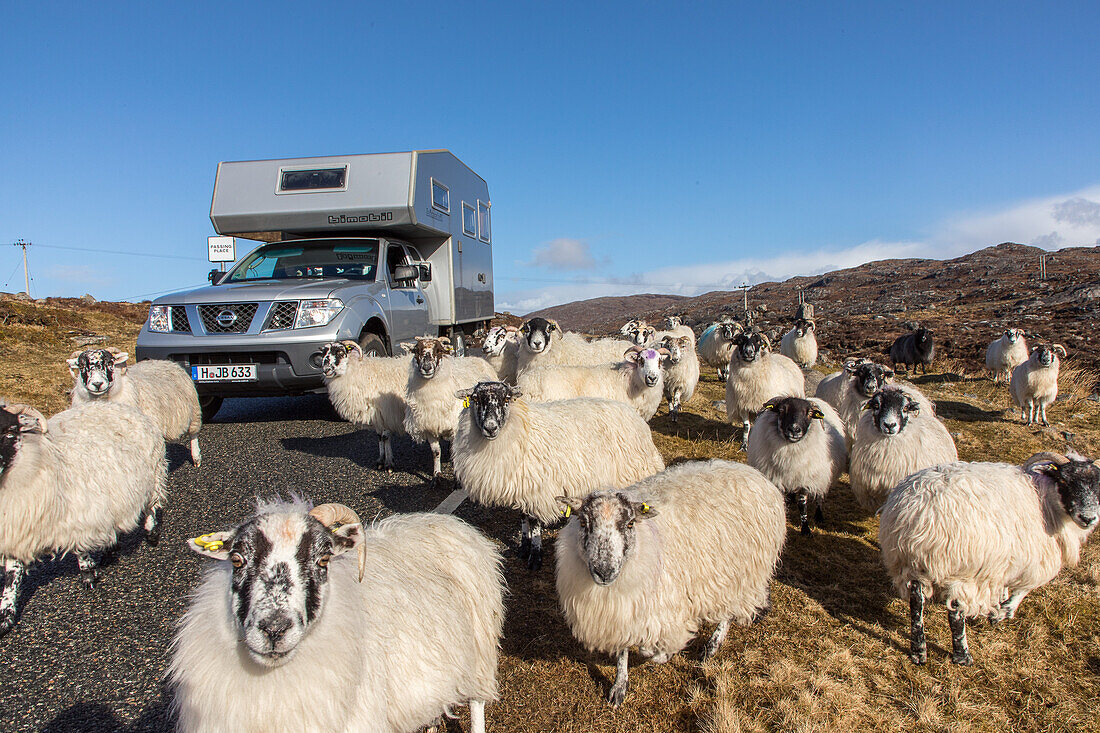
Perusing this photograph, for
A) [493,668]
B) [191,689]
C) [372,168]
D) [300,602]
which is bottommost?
[493,668]

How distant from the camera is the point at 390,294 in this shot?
33.2 ft

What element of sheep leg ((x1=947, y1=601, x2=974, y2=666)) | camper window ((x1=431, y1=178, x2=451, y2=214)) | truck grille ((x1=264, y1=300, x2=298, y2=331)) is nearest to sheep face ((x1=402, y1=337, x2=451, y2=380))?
truck grille ((x1=264, y1=300, x2=298, y2=331))

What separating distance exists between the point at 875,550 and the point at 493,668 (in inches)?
175

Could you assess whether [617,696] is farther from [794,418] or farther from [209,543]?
[794,418]

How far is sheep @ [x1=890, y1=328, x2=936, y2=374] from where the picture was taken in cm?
1691

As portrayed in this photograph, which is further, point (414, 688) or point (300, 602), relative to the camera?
point (414, 688)

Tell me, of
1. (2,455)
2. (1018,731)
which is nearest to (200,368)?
(2,455)

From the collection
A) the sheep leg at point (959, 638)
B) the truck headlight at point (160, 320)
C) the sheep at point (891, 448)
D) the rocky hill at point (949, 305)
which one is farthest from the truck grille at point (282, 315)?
the rocky hill at point (949, 305)

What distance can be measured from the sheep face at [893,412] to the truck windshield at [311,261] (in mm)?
8355

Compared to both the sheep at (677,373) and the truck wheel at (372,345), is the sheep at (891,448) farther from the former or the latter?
the truck wheel at (372,345)

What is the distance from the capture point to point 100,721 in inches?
115

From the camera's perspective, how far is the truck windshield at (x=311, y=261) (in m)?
10.0

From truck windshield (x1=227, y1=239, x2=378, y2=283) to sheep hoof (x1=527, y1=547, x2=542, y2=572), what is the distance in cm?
679

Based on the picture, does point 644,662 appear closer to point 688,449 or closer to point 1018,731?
point 1018,731
